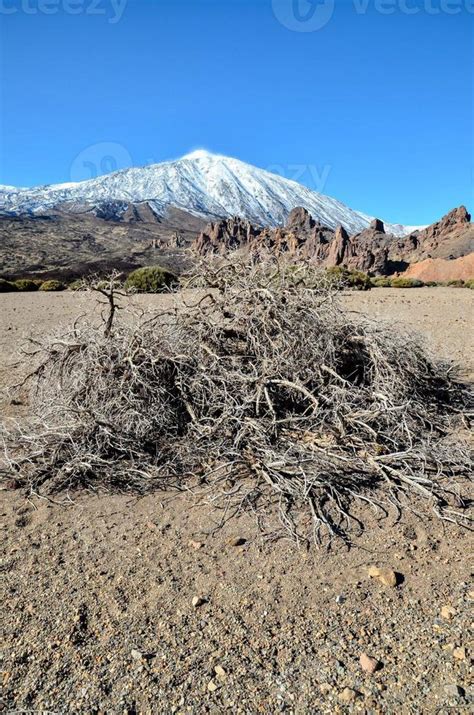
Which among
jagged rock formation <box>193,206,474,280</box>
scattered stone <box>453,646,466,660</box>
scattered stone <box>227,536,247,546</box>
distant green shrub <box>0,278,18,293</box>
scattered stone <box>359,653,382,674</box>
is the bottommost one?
distant green shrub <box>0,278,18,293</box>

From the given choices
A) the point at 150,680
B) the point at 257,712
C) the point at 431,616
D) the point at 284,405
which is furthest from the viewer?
the point at 284,405

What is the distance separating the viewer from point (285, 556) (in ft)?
8.18

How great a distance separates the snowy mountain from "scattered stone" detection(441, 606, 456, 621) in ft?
447

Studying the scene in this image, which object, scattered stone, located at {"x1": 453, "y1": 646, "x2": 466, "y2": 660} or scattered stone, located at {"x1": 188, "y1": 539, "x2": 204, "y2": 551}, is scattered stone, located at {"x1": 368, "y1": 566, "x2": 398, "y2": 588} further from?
scattered stone, located at {"x1": 188, "y1": 539, "x2": 204, "y2": 551}

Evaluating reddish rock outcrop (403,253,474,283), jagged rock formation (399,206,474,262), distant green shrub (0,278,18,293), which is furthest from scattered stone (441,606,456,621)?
jagged rock formation (399,206,474,262)

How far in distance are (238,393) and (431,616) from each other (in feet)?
6.58

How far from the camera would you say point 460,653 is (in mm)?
1839

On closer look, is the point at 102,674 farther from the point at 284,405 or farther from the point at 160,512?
the point at 284,405

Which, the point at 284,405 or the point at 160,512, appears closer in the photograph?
the point at 160,512

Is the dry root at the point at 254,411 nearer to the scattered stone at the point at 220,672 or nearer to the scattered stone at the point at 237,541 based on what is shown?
the scattered stone at the point at 237,541

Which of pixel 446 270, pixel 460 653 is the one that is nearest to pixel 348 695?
pixel 460 653

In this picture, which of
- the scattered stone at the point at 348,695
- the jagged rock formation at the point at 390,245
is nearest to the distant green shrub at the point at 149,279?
the jagged rock formation at the point at 390,245

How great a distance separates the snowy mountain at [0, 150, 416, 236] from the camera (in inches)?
5920

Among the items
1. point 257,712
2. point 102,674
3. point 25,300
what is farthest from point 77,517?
point 25,300
